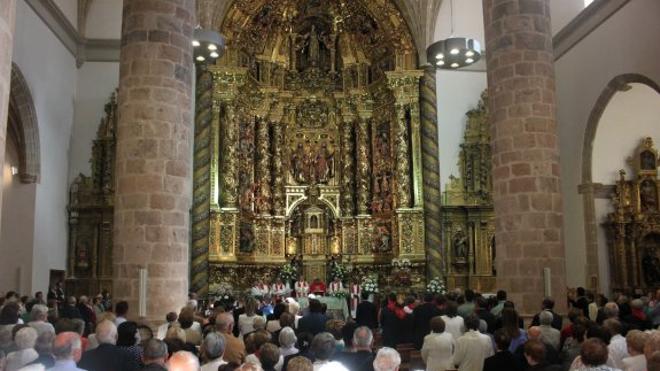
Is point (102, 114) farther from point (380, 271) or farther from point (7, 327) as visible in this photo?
point (7, 327)

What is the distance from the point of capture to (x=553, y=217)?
Answer: 480 inches

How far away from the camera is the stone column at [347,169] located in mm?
24438

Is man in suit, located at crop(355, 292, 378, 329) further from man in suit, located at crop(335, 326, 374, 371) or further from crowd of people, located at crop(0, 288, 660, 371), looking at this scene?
man in suit, located at crop(335, 326, 374, 371)

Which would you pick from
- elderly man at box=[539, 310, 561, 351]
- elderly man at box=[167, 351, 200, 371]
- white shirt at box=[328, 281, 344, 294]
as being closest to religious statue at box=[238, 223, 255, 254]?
white shirt at box=[328, 281, 344, 294]

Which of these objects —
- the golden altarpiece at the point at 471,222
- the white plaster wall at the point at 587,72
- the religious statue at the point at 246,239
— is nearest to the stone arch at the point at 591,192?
the white plaster wall at the point at 587,72

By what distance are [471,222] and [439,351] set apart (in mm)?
14779

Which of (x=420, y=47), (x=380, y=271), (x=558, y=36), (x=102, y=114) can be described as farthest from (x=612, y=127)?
(x=102, y=114)

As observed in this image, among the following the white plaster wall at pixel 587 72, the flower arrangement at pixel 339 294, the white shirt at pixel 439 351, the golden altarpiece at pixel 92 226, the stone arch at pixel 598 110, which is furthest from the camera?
the golden altarpiece at pixel 92 226

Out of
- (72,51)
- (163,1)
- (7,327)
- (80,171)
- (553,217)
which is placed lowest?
(7,327)

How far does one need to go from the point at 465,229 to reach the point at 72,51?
43.6 feet

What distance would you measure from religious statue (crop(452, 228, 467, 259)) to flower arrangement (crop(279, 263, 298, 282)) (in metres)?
5.31

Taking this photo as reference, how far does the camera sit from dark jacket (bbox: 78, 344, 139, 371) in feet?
19.9

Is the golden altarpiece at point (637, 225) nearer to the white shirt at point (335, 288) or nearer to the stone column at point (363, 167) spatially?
the white shirt at point (335, 288)

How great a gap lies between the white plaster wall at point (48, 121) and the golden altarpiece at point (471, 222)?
38.5ft
